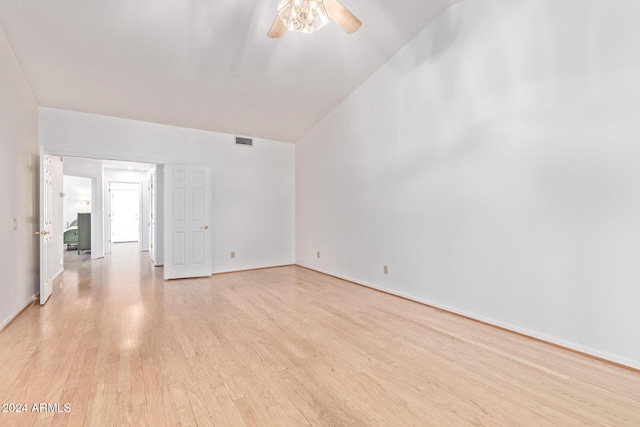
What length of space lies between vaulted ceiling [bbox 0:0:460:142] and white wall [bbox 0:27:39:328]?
0.35m

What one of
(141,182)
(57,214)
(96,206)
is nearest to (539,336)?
(57,214)

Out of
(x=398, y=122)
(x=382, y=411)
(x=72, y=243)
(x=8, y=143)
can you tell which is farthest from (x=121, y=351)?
(x=72, y=243)

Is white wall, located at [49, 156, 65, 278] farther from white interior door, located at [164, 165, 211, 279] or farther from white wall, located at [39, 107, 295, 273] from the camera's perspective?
white interior door, located at [164, 165, 211, 279]

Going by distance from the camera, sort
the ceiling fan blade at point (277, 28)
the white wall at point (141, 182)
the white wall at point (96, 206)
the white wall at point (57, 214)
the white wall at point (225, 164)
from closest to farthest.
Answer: the ceiling fan blade at point (277, 28) < the white wall at point (225, 164) < the white wall at point (57, 214) < the white wall at point (96, 206) < the white wall at point (141, 182)

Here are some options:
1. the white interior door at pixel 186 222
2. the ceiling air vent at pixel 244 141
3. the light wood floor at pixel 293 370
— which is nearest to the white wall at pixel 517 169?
the light wood floor at pixel 293 370

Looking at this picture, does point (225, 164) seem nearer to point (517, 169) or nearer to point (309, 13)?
point (309, 13)

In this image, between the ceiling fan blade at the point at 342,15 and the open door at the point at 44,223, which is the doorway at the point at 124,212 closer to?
the open door at the point at 44,223

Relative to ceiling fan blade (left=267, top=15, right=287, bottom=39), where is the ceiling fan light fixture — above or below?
below

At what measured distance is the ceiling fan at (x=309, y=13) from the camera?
7.47ft

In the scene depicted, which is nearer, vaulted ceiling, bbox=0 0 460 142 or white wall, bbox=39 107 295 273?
vaulted ceiling, bbox=0 0 460 142

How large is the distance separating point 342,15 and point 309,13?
0.31 metres

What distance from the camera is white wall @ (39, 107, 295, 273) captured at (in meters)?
4.58

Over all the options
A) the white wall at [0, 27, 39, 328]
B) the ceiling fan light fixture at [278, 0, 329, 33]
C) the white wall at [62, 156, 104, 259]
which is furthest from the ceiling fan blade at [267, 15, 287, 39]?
the white wall at [62, 156, 104, 259]

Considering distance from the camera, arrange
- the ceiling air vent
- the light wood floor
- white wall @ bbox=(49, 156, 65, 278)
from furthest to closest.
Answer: the ceiling air vent, white wall @ bbox=(49, 156, 65, 278), the light wood floor
